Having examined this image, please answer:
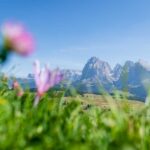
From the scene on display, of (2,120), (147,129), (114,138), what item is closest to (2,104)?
(2,120)

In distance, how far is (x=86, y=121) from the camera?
4.43m

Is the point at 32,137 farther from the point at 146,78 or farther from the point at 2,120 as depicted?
the point at 146,78

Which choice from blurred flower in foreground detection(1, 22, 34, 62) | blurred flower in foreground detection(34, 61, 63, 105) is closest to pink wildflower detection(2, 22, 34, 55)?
blurred flower in foreground detection(1, 22, 34, 62)

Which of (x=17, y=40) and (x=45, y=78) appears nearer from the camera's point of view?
(x=17, y=40)

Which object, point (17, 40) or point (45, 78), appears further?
point (45, 78)

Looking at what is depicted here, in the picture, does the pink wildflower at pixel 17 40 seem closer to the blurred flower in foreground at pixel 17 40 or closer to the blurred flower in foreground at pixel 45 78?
the blurred flower in foreground at pixel 17 40

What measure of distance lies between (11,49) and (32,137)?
0.86m

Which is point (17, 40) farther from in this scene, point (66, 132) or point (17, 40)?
point (66, 132)

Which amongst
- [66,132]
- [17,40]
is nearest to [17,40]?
[17,40]

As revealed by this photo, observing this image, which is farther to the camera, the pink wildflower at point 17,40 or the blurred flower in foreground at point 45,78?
the blurred flower in foreground at point 45,78

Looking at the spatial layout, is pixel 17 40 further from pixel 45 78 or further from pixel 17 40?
pixel 45 78

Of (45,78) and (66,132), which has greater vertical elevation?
(45,78)

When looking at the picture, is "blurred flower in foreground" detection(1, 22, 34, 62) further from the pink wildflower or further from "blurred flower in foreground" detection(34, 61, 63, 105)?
"blurred flower in foreground" detection(34, 61, 63, 105)

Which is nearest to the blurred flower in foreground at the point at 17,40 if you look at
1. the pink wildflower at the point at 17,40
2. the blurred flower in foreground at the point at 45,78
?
the pink wildflower at the point at 17,40
